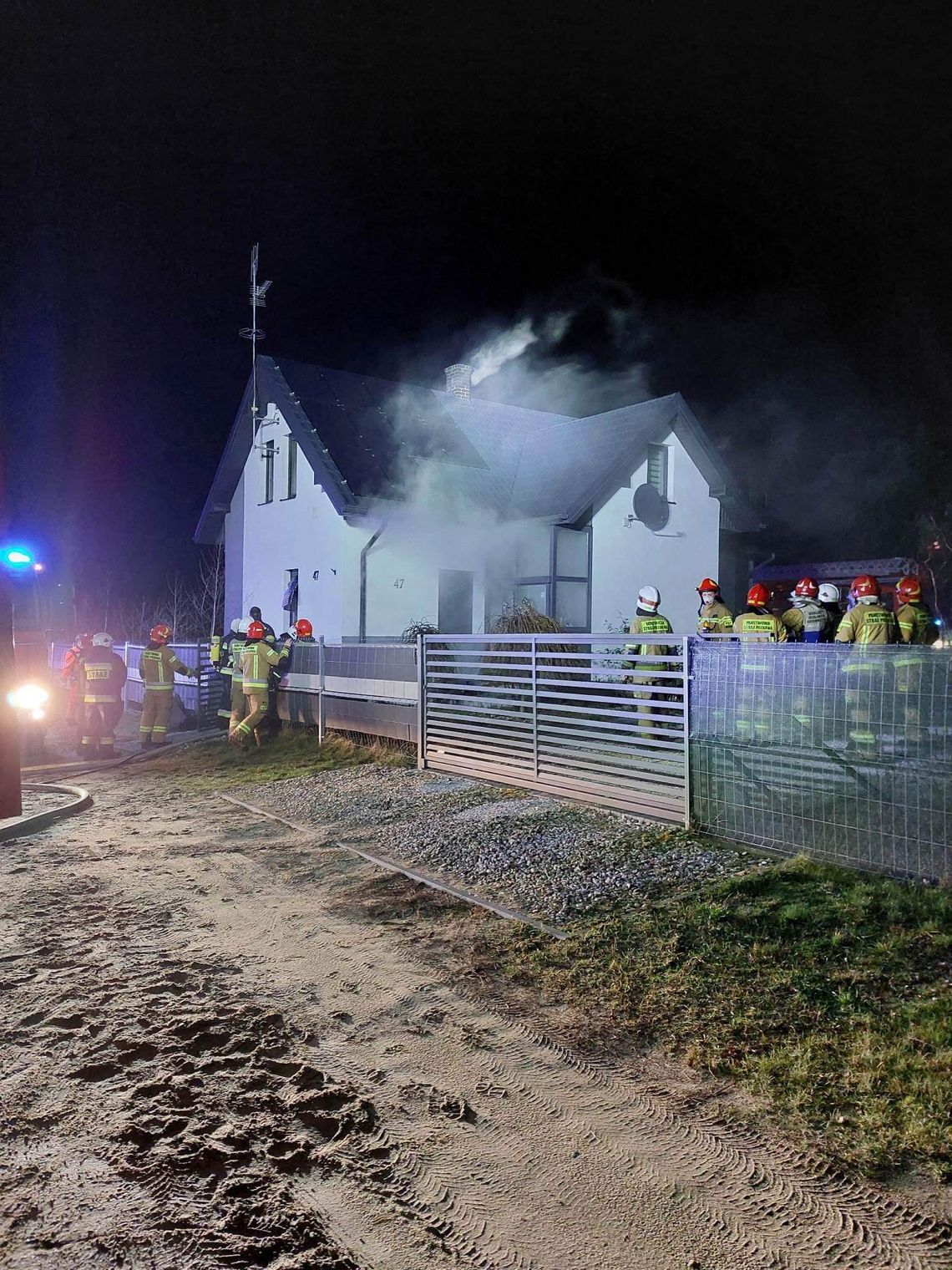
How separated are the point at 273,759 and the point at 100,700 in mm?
3317

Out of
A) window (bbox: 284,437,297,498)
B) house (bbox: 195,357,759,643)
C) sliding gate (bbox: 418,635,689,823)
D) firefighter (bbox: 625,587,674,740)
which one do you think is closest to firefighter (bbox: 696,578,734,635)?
firefighter (bbox: 625,587,674,740)

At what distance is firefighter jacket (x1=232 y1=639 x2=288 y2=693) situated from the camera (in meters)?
12.2

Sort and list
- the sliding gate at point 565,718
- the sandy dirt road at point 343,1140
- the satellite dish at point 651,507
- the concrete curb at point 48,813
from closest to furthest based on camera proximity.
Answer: the sandy dirt road at point 343,1140
the sliding gate at point 565,718
the concrete curb at point 48,813
the satellite dish at point 651,507

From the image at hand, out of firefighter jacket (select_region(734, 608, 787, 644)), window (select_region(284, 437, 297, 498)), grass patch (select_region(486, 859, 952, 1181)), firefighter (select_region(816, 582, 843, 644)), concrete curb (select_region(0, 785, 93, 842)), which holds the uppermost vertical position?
window (select_region(284, 437, 297, 498))

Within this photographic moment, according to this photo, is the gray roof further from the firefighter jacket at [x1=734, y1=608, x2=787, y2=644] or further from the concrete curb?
the firefighter jacket at [x1=734, y1=608, x2=787, y2=644]

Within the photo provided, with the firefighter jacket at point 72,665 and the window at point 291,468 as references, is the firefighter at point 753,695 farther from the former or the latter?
the window at point 291,468

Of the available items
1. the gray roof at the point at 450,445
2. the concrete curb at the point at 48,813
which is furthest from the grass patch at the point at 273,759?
the gray roof at the point at 450,445

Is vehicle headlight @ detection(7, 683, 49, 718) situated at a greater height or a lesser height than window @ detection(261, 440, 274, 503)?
lesser

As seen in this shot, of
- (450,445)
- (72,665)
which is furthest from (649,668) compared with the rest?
(450,445)

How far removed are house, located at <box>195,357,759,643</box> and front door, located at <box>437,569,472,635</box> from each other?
0.12 ft

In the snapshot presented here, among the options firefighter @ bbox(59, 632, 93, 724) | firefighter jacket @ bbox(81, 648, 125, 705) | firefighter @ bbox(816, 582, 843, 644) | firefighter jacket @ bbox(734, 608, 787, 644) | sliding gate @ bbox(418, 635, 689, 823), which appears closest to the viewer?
sliding gate @ bbox(418, 635, 689, 823)

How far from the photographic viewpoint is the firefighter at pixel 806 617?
8500mm

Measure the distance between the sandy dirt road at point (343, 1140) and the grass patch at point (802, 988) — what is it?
34 centimetres

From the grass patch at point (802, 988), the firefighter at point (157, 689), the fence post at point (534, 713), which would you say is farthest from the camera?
the firefighter at point (157, 689)
